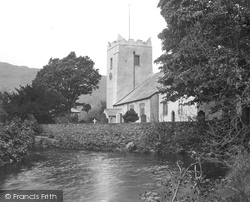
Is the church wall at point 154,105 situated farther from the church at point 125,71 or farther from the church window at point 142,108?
the church at point 125,71

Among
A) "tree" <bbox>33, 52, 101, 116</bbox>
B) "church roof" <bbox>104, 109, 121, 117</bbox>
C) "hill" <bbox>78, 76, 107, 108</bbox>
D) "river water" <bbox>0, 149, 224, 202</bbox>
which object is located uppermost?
"hill" <bbox>78, 76, 107, 108</bbox>

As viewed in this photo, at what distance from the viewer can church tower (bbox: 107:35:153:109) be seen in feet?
171

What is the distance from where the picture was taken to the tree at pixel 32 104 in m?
34.8

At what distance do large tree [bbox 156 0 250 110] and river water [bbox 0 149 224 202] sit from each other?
14.2 feet

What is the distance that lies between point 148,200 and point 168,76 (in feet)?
41.1

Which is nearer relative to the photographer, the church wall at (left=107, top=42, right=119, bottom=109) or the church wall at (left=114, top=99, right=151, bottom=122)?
the church wall at (left=114, top=99, right=151, bottom=122)

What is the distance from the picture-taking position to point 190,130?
70.0 feet

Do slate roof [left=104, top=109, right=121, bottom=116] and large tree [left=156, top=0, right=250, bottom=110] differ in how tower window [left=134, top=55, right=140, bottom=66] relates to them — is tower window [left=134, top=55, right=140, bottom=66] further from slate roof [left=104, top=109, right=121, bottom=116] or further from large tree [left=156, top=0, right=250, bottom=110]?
large tree [left=156, top=0, right=250, bottom=110]

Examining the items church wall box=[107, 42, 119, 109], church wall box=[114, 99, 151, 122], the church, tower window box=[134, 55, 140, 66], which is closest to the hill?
church wall box=[107, 42, 119, 109]

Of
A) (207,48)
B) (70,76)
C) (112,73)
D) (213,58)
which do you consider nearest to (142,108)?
(112,73)

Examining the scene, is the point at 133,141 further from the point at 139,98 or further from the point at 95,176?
the point at 139,98

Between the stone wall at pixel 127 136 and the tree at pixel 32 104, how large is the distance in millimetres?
2373

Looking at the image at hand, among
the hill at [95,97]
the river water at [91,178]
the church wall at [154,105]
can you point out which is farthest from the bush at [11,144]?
the hill at [95,97]

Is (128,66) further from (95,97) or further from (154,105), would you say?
(95,97)
